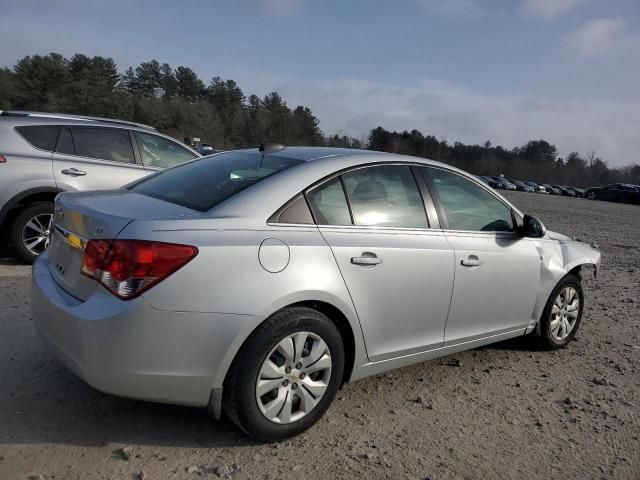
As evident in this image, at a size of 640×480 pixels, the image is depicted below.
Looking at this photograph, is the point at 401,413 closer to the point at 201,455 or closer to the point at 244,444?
the point at 244,444

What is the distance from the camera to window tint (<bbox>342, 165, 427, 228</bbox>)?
10.4 ft

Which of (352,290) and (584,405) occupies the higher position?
(352,290)

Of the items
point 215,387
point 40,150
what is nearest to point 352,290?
point 215,387

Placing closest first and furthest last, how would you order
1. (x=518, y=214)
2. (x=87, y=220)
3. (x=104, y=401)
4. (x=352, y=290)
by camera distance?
(x=87, y=220) < (x=352, y=290) < (x=104, y=401) < (x=518, y=214)

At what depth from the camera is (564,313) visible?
4.51 metres

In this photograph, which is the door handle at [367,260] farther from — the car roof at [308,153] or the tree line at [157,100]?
the tree line at [157,100]

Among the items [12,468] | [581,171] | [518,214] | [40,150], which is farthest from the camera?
[581,171]

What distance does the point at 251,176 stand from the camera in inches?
122

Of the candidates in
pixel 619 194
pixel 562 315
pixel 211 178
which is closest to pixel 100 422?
pixel 211 178

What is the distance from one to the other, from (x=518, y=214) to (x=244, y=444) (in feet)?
8.86

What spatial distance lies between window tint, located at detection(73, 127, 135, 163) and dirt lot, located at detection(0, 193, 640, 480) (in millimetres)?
2712

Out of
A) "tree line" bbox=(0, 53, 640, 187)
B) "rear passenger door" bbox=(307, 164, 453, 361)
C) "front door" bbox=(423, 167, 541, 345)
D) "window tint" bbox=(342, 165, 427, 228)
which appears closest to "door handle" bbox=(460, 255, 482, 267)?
"front door" bbox=(423, 167, 541, 345)

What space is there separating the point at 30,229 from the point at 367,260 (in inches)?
182

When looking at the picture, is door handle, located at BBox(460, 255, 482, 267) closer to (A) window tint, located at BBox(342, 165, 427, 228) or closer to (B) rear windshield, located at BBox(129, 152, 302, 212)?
(A) window tint, located at BBox(342, 165, 427, 228)
